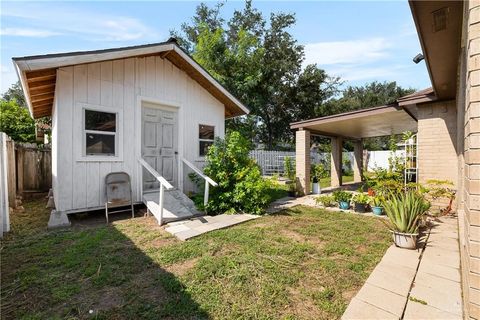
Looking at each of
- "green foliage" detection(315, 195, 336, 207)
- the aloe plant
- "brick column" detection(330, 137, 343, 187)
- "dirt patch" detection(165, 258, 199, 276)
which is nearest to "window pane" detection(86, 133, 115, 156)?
"dirt patch" detection(165, 258, 199, 276)

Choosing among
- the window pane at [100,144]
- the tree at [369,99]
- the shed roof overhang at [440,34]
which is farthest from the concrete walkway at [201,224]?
the tree at [369,99]

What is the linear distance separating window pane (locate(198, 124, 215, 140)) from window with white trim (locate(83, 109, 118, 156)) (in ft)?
8.21

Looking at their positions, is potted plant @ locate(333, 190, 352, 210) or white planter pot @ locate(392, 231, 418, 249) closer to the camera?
white planter pot @ locate(392, 231, 418, 249)

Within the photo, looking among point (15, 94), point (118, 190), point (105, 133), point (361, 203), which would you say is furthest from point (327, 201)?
point (15, 94)

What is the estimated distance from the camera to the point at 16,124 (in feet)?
46.8

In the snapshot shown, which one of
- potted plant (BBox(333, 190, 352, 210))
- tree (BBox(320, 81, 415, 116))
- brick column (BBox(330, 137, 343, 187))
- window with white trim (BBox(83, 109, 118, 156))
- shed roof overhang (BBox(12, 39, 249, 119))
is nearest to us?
shed roof overhang (BBox(12, 39, 249, 119))

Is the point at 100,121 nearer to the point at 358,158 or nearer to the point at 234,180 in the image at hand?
the point at 234,180

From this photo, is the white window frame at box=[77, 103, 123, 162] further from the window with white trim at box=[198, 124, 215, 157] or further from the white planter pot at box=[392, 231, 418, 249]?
the white planter pot at box=[392, 231, 418, 249]

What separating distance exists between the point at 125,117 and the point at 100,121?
56 centimetres

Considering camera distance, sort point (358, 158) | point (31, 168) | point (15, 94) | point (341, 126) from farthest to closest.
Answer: point (15, 94) → point (358, 158) → point (341, 126) → point (31, 168)

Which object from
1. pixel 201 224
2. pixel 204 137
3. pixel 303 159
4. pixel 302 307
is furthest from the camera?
pixel 303 159

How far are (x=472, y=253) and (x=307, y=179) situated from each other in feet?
25.3

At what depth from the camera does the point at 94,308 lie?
2.34m

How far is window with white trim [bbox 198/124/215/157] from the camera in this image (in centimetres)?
755
